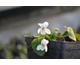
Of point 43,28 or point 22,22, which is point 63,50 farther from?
point 22,22

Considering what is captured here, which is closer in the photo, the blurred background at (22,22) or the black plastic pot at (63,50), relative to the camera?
the black plastic pot at (63,50)

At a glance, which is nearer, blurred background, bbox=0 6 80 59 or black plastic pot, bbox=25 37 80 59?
black plastic pot, bbox=25 37 80 59

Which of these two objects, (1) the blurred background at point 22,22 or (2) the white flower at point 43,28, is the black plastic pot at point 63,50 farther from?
(1) the blurred background at point 22,22

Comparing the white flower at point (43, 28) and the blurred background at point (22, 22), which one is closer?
the white flower at point (43, 28)

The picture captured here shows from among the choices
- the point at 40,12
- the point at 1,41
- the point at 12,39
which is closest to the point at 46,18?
the point at 40,12

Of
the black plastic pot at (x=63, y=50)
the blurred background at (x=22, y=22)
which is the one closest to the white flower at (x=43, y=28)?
the black plastic pot at (x=63, y=50)

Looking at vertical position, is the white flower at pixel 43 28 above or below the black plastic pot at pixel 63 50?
above

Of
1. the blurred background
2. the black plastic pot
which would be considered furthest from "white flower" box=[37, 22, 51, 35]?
the blurred background

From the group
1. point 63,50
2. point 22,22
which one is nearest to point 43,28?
point 63,50

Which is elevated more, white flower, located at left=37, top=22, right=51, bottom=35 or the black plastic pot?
white flower, located at left=37, top=22, right=51, bottom=35

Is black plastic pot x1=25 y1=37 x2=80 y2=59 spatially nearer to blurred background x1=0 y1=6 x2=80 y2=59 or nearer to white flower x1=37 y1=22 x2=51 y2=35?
white flower x1=37 y1=22 x2=51 y2=35
